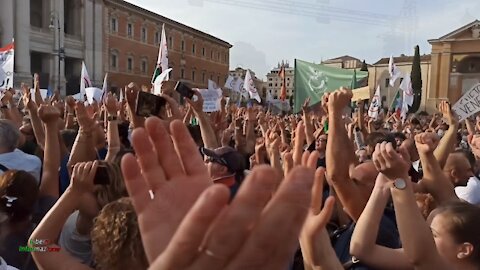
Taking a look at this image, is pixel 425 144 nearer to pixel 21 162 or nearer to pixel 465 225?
pixel 465 225

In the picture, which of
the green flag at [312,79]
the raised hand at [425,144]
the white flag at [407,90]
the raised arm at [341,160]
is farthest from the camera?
the white flag at [407,90]

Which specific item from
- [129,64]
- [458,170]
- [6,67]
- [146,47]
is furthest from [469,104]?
[146,47]

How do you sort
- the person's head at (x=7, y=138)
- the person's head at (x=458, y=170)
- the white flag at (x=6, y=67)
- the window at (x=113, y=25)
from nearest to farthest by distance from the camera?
the person's head at (x=7, y=138), the person's head at (x=458, y=170), the white flag at (x=6, y=67), the window at (x=113, y=25)

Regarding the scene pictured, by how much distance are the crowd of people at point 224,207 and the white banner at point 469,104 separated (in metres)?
4.08

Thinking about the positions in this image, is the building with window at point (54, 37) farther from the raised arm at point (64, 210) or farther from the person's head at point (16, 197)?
the raised arm at point (64, 210)

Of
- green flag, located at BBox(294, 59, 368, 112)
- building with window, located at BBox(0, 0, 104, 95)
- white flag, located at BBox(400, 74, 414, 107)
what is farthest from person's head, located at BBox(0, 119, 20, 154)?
building with window, located at BBox(0, 0, 104, 95)

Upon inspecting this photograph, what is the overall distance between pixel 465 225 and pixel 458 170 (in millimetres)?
2119

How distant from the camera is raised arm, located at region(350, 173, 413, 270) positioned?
226 centimetres

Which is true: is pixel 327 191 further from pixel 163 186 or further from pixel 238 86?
pixel 238 86

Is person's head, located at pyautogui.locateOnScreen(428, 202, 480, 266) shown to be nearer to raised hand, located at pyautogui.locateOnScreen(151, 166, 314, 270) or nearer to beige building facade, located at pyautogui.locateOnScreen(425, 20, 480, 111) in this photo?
raised hand, located at pyautogui.locateOnScreen(151, 166, 314, 270)

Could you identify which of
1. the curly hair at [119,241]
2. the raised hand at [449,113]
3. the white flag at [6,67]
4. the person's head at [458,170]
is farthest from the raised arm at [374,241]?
the white flag at [6,67]

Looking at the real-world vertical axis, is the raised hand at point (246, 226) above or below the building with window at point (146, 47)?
below

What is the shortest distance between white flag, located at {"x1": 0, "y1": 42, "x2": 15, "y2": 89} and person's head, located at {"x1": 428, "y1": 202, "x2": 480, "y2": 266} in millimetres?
9187

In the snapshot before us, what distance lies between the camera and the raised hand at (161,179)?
3.92 feet
